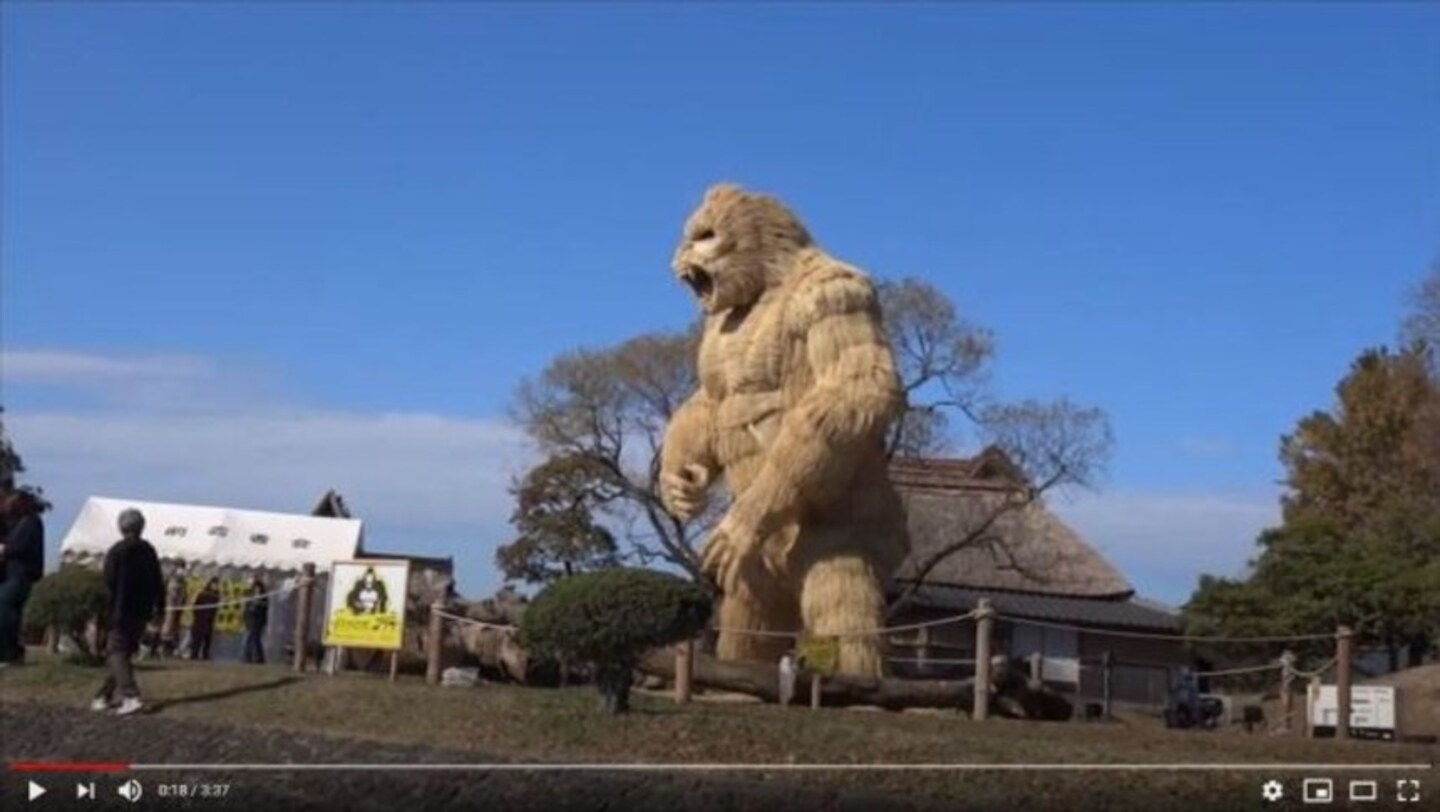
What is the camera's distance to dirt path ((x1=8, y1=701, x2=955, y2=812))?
10867 millimetres

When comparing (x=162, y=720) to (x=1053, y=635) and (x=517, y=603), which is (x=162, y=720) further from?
(x=1053, y=635)

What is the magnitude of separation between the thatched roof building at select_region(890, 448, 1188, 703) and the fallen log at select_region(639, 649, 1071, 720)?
23767 millimetres

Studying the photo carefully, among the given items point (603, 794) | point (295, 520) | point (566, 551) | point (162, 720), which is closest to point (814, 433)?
point (603, 794)

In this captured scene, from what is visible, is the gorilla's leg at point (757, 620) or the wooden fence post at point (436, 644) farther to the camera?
the wooden fence post at point (436, 644)

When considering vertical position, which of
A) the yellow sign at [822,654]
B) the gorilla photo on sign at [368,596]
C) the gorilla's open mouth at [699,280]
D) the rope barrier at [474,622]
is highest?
the gorilla's open mouth at [699,280]

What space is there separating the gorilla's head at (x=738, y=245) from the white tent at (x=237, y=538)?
12.3 m

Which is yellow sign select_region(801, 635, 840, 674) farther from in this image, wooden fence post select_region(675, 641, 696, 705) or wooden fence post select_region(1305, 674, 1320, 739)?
wooden fence post select_region(1305, 674, 1320, 739)

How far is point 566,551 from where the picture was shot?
4222cm

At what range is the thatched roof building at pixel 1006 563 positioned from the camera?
40.1 m

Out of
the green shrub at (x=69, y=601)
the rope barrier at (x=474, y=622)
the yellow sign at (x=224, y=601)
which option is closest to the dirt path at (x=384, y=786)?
the green shrub at (x=69, y=601)

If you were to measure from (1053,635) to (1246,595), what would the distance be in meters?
4.39

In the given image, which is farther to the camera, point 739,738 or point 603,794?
point 739,738

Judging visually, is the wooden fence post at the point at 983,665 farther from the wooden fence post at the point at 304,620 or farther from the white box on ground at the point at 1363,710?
the wooden fence post at the point at 304,620

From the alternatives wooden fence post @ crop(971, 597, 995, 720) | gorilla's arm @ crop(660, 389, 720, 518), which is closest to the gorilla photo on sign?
gorilla's arm @ crop(660, 389, 720, 518)
